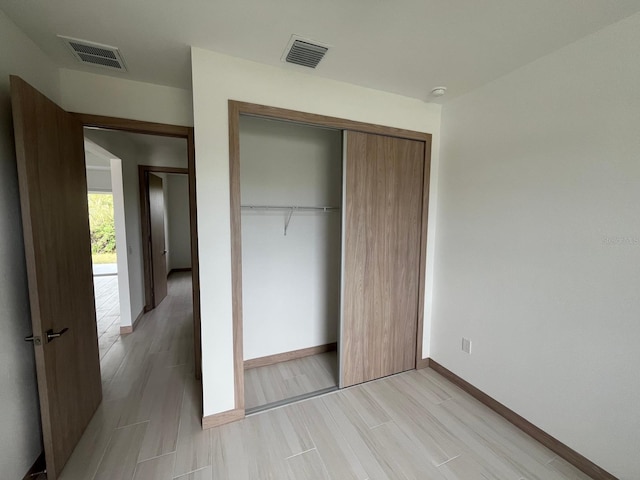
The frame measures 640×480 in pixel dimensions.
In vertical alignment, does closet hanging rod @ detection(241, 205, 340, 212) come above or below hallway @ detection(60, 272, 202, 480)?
above

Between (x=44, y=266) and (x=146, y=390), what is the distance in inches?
57.1

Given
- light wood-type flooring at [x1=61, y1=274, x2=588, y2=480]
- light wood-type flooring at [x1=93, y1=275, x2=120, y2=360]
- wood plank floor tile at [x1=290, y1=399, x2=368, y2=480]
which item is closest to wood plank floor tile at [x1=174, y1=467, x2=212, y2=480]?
light wood-type flooring at [x1=61, y1=274, x2=588, y2=480]

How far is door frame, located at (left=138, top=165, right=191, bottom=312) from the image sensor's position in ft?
12.8

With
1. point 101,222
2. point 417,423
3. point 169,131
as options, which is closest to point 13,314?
point 169,131

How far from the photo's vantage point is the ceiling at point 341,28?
132 centimetres

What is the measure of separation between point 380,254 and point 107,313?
4.42m

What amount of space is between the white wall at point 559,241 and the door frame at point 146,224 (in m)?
3.76

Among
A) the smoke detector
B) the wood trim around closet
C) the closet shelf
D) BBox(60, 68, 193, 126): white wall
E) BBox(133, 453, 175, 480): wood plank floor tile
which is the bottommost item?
BBox(133, 453, 175, 480): wood plank floor tile

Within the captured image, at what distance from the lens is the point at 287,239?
2.74m

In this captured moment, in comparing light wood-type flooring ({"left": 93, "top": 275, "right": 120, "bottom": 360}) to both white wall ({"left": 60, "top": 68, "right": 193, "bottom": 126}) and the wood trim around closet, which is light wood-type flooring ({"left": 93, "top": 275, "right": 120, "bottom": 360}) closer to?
white wall ({"left": 60, "top": 68, "right": 193, "bottom": 126})

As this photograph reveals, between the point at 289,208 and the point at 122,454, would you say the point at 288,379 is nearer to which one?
the point at 122,454

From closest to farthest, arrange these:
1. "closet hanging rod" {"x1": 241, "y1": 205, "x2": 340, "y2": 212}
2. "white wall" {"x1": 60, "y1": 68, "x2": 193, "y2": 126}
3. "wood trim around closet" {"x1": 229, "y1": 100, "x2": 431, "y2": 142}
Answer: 1. "wood trim around closet" {"x1": 229, "y1": 100, "x2": 431, "y2": 142}
2. "white wall" {"x1": 60, "y1": 68, "x2": 193, "y2": 126}
3. "closet hanging rod" {"x1": 241, "y1": 205, "x2": 340, "y2": 212}

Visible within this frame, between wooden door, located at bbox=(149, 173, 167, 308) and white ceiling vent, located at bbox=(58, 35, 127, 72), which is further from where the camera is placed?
wooden door, located at bbox=(149, 173, 167, 308)

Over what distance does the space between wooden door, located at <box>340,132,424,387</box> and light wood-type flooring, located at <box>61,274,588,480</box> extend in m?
0.32
